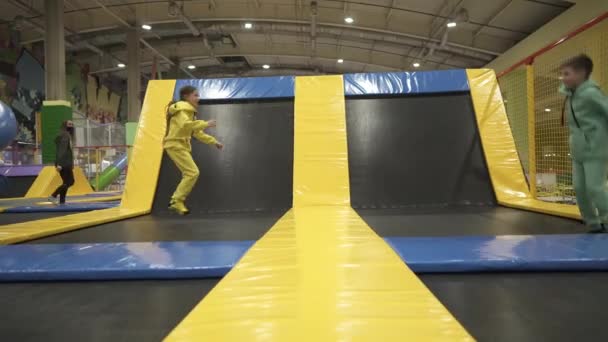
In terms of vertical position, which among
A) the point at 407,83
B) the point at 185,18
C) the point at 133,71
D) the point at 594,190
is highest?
the point at 185,18

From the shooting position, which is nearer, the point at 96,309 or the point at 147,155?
the point at 96,309

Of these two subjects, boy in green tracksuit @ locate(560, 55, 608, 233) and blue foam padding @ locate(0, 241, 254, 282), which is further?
boy in green tracksuit @ locate(560, 55, 608, 233)

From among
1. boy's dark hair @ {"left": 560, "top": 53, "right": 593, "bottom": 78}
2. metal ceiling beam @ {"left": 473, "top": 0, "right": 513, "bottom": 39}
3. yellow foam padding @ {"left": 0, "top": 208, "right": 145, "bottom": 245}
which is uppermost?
metal ceiling beam @ {"left": 473, "top": 0, "right": 513, "bottom": 39}

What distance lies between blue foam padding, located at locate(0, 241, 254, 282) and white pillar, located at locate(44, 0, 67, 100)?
26.1 feet

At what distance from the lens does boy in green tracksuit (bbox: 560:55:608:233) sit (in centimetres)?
183

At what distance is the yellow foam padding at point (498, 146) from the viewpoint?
122 inches

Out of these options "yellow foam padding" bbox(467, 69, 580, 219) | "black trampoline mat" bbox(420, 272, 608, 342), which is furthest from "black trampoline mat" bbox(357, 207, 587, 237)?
"black trampoline mat" bbox(420, 272, 608, 342)

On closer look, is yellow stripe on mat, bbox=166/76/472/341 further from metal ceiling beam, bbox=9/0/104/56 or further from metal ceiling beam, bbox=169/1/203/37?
metal ceiling beam, bbox=9/0/104/56

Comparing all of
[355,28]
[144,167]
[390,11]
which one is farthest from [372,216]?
[355,28]

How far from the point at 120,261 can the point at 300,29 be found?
32.4ft

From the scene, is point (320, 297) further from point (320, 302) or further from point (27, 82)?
point (27, 82)

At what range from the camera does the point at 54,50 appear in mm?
7961

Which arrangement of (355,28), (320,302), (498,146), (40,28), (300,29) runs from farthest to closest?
(300,29), (355,28), (40,28), (498,146), (320,302)

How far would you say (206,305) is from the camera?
0.93 m
